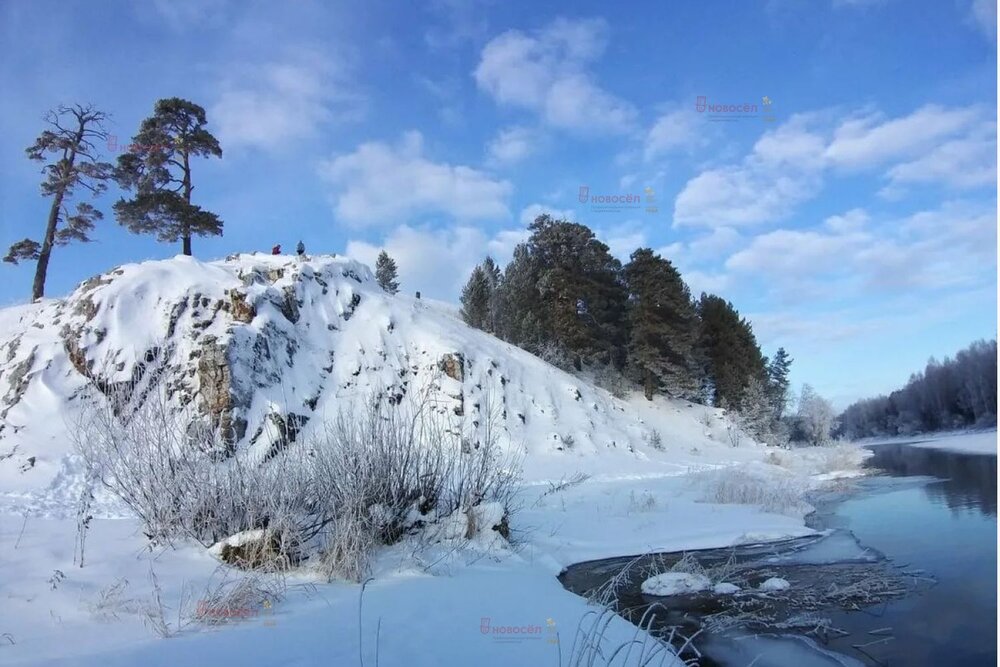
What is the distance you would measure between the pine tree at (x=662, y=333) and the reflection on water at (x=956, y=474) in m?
11.0

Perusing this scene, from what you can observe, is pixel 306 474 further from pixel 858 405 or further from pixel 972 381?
pixel 858 405

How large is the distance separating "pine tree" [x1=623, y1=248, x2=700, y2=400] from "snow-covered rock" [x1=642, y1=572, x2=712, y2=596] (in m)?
28.8

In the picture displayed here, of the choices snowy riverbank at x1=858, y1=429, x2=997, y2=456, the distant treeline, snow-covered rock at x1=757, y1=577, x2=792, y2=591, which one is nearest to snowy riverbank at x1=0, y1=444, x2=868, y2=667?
snow-covered rock at x1=757, y1=577, x2=792, y2=591

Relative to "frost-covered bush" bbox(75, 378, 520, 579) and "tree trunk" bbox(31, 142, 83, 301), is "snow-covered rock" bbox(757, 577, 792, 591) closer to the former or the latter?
"frost-covered bush" bbox(75, 378, 520, 579)

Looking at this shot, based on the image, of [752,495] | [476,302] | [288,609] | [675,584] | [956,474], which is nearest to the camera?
[288,609]

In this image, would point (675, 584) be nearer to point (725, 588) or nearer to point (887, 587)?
point (725, 588)

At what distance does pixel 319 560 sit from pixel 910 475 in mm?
21357

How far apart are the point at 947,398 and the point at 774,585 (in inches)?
1061

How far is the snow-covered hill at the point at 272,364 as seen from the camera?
1773 cm

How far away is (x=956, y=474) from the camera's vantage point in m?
18.8
